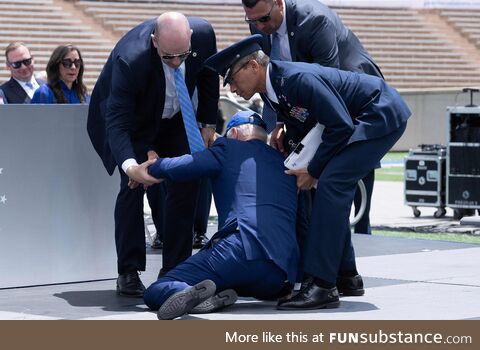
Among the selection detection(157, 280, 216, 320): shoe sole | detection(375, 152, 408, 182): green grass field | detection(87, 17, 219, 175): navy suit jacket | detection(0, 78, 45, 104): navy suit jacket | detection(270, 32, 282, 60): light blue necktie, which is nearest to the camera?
detection(157, 280, 216, 320): shoe sole

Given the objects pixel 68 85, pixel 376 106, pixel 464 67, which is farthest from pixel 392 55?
pixel 376 106

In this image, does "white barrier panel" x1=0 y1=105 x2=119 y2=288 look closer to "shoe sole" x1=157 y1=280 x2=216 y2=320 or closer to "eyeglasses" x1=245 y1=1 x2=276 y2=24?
"eyeglasses" x1=245 y1=1 x2=276 y2=24

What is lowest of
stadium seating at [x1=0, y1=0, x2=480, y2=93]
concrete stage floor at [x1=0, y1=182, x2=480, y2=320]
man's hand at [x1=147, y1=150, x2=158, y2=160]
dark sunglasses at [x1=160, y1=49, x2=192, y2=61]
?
concrete stage floor at [x1=0, y1=182, x2=480, y2=320]

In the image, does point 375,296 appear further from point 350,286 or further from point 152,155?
point 152,155

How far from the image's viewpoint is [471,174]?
12.9 meters

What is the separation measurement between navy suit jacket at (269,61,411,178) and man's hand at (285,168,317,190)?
1.4 inches

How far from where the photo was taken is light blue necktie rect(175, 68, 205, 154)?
671cm

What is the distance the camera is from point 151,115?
6883 mm

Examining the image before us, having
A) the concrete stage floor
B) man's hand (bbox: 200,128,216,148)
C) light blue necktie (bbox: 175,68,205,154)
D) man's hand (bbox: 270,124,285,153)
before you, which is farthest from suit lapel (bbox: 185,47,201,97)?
the concrete stage floor

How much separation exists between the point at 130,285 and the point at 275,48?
1628mm

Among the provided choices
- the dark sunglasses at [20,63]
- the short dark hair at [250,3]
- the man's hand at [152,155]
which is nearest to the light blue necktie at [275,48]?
the short dark hair at [250,3]

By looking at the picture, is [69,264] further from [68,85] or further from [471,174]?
[471,174]

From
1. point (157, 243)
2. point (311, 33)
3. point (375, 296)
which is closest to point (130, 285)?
point (375, 296)
